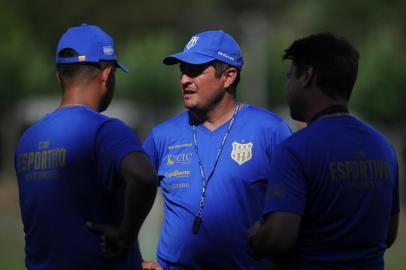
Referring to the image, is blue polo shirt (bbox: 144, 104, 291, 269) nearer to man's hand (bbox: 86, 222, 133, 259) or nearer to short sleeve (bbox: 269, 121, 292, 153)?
short sleeve (bbox: 269, 121, 292, 153)

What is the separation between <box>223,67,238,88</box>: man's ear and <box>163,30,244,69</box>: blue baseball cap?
41 millimetres

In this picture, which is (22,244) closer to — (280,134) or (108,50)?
(280,134)

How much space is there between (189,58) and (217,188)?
87cm

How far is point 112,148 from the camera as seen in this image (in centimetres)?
533

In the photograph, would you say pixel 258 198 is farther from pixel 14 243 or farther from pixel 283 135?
pixel 14 243

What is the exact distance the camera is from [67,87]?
18.7ft

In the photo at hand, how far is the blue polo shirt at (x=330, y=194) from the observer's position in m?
5.04

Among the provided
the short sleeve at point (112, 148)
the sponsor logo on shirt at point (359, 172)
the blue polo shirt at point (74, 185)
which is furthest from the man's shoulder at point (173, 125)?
the sponsor logo on shirt at point (359, 172)

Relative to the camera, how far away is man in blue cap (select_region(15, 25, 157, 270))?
5.36m

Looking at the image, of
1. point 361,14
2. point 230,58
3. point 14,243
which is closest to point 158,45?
point 361,14

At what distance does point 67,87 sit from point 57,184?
56 centimetres

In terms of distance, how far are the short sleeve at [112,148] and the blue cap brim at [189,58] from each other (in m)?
1.47

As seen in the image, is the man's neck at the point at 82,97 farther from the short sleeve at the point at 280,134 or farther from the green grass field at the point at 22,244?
the green grass field at the point at 22,244

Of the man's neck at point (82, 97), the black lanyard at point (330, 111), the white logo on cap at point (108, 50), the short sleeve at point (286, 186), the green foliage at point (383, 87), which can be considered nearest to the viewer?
the short sleeve at point (286, 186)
